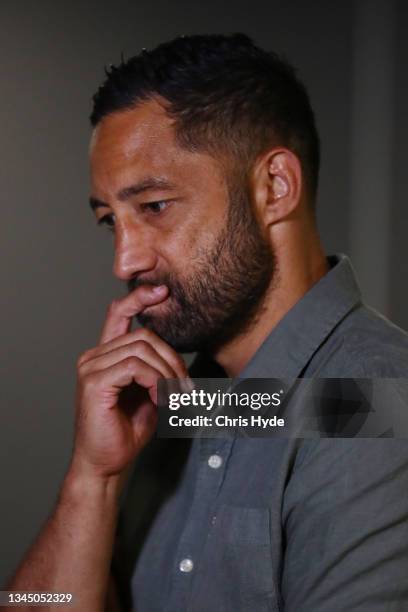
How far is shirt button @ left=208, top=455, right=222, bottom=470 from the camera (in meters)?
0.77

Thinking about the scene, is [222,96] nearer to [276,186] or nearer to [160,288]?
[276,186]

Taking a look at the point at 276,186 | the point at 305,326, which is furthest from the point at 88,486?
the point at 276,186

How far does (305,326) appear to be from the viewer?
773 mm

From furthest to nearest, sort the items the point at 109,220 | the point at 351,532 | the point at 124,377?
the point at 109,220 < the point at 124,377 < the point at 351,532

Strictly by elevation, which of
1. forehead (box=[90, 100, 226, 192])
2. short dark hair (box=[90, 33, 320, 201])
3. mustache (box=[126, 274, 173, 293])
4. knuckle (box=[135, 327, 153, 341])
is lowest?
knuckle (box=[135, 327, 153, 341])

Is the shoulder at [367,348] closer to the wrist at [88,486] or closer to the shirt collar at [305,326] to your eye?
the shirt collar at [305,326]

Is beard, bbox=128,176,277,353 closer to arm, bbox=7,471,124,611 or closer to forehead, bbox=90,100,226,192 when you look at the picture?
forehead, bbox=90,100,226,192

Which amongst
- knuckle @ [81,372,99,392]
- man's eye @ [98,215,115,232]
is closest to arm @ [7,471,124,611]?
knuckle @ [81,372,99,392]

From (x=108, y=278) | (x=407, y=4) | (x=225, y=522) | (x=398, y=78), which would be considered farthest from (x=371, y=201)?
(x=225, y=522)

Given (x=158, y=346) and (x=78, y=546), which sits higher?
(x=158, y=346)

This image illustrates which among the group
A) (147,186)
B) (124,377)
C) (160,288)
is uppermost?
(147,186)

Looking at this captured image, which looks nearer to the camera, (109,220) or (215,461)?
(215,461)

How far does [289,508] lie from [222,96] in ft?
1.75

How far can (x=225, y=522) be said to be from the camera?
0.71 meters
